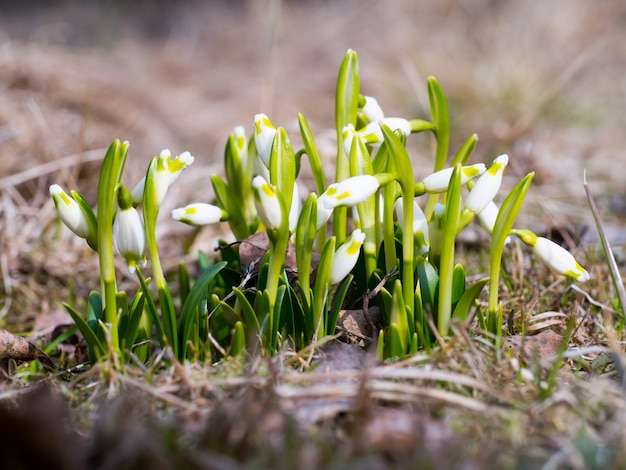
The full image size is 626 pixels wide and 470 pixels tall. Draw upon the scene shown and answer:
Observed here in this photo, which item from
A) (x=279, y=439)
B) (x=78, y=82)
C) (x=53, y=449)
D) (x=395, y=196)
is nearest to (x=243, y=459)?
(x=279, y=439)

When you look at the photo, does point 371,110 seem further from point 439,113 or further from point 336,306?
point 336,306

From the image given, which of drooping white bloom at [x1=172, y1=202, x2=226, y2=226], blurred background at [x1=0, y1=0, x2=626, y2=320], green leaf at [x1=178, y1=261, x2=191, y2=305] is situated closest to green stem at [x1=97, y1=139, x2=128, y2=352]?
drooping white bloom at [x1=172, y1=202, x2=226, y2=226]

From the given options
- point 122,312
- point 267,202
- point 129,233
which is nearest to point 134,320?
point 122,312

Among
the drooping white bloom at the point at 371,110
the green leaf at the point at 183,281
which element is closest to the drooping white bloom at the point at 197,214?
the green leaf at the point at 183,281

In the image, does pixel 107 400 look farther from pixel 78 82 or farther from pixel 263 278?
pixel 78 82

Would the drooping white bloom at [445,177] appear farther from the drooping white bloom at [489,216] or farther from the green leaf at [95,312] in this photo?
the green leaf at [95,312]

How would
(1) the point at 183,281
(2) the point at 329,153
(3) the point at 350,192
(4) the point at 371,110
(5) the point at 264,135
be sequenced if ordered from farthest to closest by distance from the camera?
(2) the point at 329,153 < (1) the point at 183,281 < (4) the point at 371,110 < (5) the point at 264,135 < (3) the point at 350,192
